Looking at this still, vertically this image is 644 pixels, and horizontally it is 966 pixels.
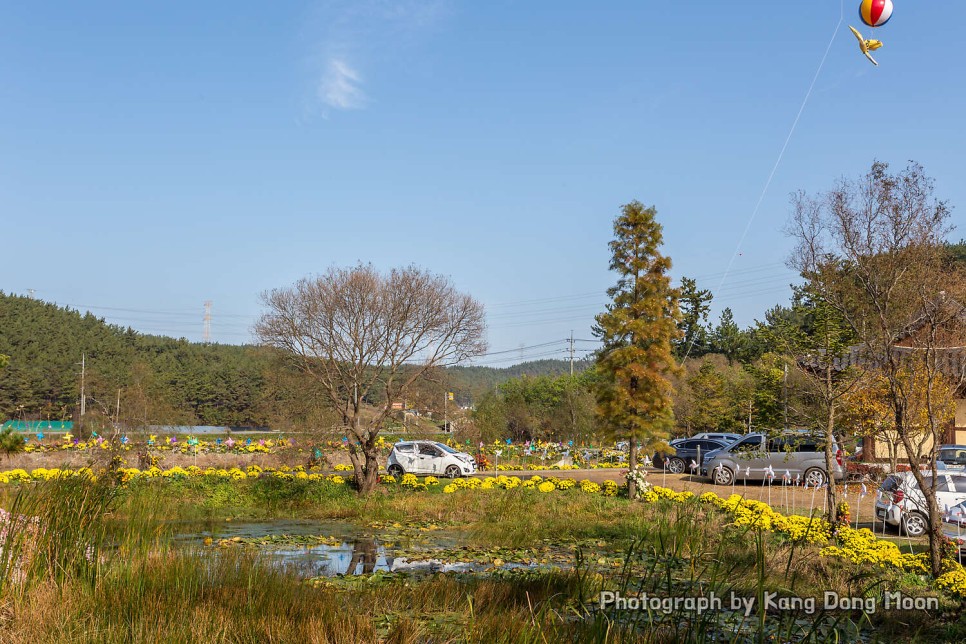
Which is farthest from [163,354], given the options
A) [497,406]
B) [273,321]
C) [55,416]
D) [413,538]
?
[413,538]

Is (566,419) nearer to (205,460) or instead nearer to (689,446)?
(689,446)

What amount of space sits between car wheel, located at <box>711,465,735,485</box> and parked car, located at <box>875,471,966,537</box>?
27.5 ft

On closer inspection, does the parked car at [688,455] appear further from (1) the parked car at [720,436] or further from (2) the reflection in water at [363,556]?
(2) the reflection in water at [363,556]

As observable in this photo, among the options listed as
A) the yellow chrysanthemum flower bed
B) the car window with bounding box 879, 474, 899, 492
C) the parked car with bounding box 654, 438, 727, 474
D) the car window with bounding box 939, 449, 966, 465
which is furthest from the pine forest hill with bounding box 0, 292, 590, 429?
the yellow chrysanthemum flower bed

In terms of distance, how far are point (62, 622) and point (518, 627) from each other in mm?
3183

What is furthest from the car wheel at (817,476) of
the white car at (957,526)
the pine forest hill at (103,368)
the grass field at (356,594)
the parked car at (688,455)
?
the pine forest hill at (103,368)

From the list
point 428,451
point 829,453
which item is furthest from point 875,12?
point 428,451

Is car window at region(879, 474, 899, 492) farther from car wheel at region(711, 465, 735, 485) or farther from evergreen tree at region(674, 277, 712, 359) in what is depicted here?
evergreen tree at region(674, 277, 712, 359)

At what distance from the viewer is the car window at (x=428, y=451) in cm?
2752

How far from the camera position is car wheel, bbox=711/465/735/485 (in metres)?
23.5

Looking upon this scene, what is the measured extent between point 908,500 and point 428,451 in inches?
659

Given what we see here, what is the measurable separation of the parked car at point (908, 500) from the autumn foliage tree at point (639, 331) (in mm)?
6669

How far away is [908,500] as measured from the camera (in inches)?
549

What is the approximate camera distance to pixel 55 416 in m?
66.9
